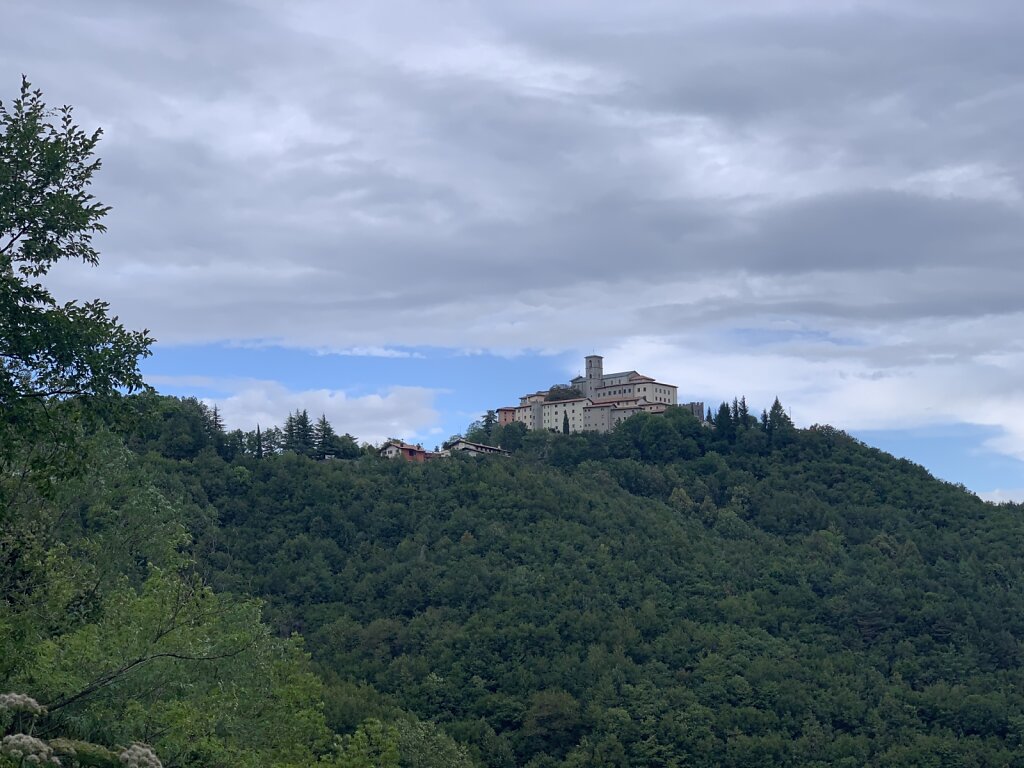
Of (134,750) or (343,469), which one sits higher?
Answer: (343,469)

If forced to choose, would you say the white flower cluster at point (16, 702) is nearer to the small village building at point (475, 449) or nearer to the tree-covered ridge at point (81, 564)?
the tree-covered ridge at point (81, 564)

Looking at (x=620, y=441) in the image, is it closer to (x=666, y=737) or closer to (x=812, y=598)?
(x=812, y=598)

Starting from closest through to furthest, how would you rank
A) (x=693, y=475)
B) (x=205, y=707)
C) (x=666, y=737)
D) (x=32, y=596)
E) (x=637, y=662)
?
(x=32, y=596) → (x=205, y=707) → (x=666, y=737) → (x=637, y=662) → (x=693, y=475)

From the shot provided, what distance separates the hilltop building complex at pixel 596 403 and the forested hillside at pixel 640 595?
11475mm

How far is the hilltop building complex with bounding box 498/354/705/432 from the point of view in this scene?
125 m

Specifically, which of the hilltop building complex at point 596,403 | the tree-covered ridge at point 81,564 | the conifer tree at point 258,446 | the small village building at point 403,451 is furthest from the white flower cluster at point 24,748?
the hilltop building complex at point 596,403

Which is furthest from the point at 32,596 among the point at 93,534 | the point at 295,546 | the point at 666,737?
the point at 295,546

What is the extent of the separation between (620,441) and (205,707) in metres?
94.7

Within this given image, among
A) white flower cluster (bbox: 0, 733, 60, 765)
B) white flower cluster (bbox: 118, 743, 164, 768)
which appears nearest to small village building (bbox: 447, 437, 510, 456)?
white flower cluster (bbox: 118, 743, 164, 768)

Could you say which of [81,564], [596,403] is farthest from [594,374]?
[81,564]

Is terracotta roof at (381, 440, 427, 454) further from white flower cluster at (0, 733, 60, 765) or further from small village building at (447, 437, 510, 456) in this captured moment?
white flower cluster at (0, 733, 60, 765)

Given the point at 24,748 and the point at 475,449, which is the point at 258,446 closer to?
the point at 475,449

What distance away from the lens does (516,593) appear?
7775 cm

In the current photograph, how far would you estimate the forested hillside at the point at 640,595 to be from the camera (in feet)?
205
